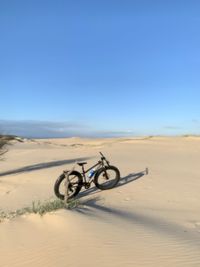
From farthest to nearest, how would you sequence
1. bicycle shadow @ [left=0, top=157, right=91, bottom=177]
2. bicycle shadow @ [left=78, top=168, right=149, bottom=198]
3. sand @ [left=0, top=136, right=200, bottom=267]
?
bicycle shadow @ [left=0, top=157, right=91, bottom=177]
bicycle shadow @ [left=78, top=168, right=149, bottom=198]
sand @ [left=0, top=136, right=200, bottom=267]

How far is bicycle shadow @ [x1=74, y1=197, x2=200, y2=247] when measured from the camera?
882 cm

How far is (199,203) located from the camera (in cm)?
1309

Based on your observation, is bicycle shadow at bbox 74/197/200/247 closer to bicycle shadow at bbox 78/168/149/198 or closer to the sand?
the sand

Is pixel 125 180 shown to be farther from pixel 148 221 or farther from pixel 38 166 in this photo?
pixel 38 166

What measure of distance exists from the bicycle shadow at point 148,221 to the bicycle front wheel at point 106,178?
2.26 meters

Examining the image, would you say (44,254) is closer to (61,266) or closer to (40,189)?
(61,266)

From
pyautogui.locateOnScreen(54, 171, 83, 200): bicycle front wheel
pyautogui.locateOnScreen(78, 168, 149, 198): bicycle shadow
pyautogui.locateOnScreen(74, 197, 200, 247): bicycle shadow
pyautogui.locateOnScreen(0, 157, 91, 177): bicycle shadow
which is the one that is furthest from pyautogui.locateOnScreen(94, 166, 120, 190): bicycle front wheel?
pyautogui.locateOnScreen(0, 157, 91, 177): bicycle shadow

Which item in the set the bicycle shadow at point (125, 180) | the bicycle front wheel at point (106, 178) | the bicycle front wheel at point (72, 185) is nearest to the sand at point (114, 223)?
the bicycle shadow at point (125, 180)

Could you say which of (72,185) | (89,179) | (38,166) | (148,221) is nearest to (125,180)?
(89,179)

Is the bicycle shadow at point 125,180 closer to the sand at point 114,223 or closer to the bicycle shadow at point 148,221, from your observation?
the sand at point 114,223

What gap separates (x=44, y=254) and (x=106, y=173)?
688 cm

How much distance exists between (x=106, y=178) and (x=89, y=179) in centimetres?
51

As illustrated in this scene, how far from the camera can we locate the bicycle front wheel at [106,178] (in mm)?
14234

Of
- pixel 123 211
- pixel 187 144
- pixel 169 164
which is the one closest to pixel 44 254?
pixel 123 211
